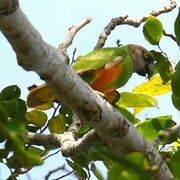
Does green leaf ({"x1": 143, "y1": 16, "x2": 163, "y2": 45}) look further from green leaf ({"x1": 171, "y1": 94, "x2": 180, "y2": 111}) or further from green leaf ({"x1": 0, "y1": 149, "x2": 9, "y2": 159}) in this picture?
green leaf ({"x1": 0, "y1": 149, "x2": 9, "y2": 159})

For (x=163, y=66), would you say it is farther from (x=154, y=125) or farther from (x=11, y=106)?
(x=11, y=106)

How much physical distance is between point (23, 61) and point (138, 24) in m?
1.46

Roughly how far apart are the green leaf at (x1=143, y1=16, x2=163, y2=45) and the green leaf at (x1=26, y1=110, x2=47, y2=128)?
0.58 m

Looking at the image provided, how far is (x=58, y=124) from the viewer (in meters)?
2.17

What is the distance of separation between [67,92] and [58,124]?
2.87ft

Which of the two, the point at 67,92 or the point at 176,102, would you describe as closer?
the point at 67,92

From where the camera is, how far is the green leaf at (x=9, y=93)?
1.83 metres

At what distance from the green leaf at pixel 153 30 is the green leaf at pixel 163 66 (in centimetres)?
6

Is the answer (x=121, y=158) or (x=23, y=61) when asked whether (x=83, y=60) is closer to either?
(x=23, y=61)

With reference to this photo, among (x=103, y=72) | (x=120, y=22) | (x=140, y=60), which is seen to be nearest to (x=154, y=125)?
(x=120, y=22)

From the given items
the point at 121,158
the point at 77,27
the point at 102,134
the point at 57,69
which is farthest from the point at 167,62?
the point at 121,158

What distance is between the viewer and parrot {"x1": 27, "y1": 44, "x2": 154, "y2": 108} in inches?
68.7

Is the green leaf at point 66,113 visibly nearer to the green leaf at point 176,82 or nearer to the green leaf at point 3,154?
the green leaf at point 3,154

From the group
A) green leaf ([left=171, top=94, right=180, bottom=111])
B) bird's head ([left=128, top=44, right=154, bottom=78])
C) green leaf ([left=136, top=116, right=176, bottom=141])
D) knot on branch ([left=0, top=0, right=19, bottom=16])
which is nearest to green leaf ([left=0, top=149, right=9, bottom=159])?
green leaf ([left=136, top=116, right=176, bottom=141])
